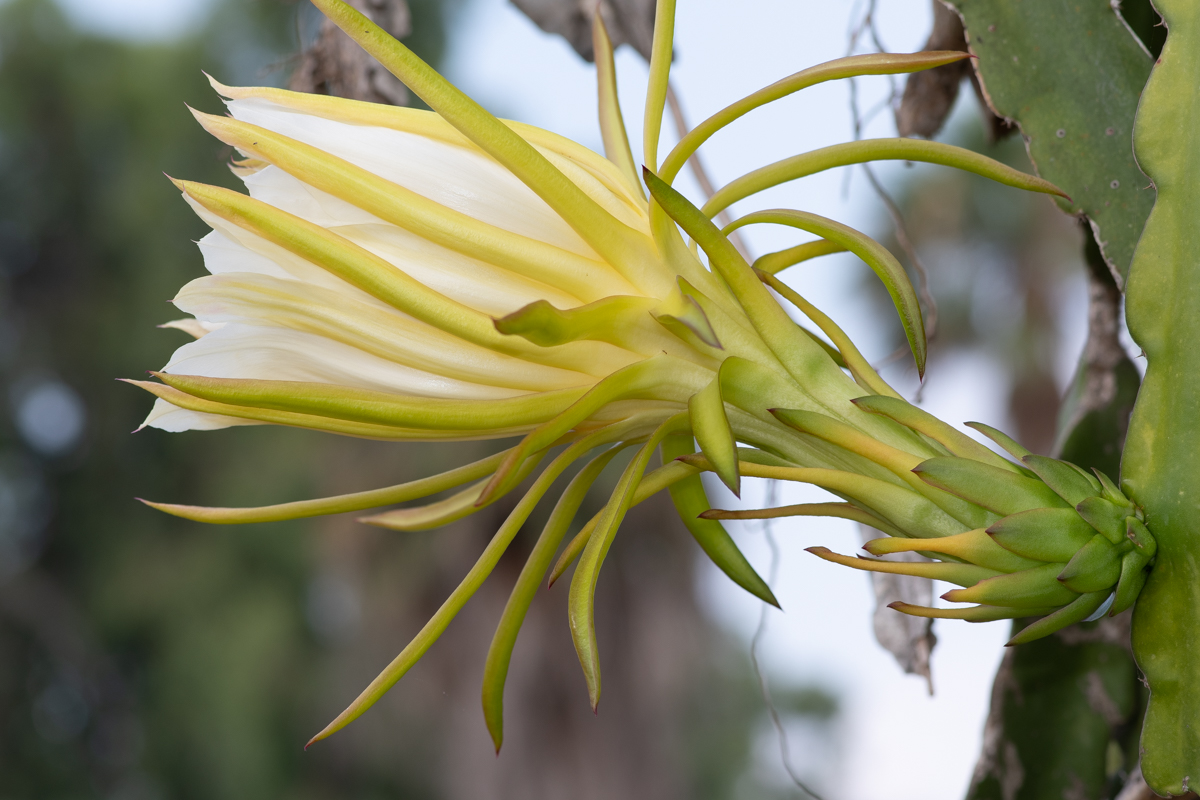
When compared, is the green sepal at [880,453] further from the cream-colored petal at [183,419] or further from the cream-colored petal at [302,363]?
the cream-colored petal at [183,419]

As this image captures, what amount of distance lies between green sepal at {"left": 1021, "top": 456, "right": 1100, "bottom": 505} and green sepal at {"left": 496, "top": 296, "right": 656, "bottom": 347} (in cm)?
15

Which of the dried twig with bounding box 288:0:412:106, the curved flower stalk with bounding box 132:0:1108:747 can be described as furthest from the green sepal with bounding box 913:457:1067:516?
the dried twig with bounding box 288:0:412:106

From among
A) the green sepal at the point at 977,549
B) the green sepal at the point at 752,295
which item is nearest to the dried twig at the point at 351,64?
the green sepal at the point at 752,295

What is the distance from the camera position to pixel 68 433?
908cm

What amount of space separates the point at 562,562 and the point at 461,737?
12.7 ft

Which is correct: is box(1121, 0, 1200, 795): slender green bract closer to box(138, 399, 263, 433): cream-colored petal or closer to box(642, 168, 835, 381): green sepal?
box(642, 168, 835, 381): green sepal

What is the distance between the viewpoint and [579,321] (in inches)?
11.9

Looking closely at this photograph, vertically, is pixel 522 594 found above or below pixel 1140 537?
below

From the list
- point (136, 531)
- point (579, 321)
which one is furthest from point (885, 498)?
point (136, 531)

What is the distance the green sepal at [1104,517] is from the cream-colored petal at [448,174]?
0.20 meters

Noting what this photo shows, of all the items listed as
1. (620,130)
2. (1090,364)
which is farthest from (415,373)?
(1090,364)

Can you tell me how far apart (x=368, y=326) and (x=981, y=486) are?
0.23 m

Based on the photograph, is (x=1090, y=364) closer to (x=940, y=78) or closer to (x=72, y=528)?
(x=940, y=78)

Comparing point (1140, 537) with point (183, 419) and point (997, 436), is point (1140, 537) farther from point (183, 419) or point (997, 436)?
point (183, 419)
